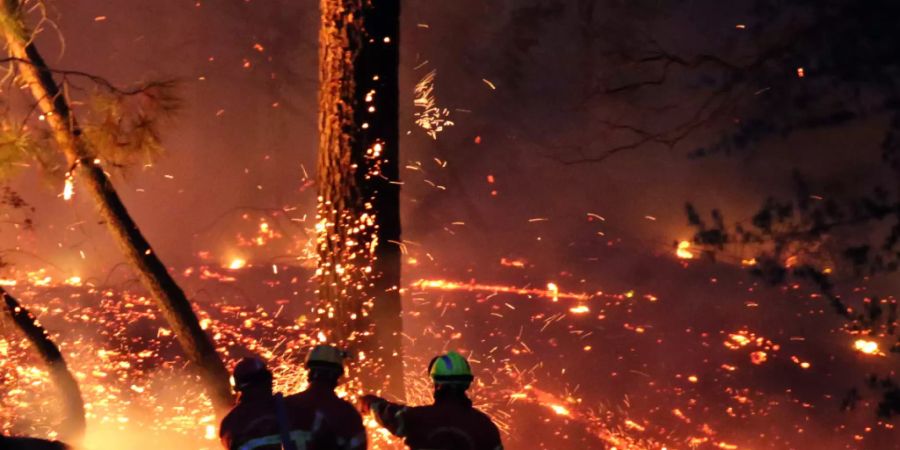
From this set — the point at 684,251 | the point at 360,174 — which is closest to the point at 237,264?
the point at 684,251

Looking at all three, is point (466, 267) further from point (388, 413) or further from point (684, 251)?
point (388, 413)

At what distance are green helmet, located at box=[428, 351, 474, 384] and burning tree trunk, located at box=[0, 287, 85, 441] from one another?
4.11 metres

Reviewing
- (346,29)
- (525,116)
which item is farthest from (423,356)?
(525,116)

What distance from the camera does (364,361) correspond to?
6.39 metres

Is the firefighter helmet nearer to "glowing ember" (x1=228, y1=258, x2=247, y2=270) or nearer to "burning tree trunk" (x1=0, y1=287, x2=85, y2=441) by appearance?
"burning tree trunk" (x1=0, y1=287, x2=85, y2=441)

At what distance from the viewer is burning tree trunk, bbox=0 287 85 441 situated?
659cm

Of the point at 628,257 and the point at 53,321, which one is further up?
the point at 628,257

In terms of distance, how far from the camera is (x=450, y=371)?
423cm

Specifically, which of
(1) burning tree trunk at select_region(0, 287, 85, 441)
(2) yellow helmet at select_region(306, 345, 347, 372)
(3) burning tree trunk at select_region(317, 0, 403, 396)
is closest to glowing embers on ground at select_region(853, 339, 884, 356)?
(3) burning tree trunk at select_region(317, 0, 403, 396)

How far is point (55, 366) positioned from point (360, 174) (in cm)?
318

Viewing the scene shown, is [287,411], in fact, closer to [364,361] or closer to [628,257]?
[364,361]

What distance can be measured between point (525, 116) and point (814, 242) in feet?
25.1


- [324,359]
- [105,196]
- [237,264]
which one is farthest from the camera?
[237,264]

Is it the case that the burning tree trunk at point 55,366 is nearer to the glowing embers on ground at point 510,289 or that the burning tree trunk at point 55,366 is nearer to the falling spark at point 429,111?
the glowing embers on ground at point 510,289
